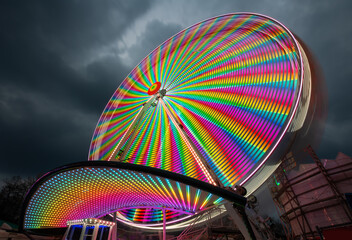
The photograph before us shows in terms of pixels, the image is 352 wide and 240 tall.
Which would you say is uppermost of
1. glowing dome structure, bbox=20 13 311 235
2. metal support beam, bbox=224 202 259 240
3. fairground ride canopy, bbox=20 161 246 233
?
glowing dome structure, bbox=20 13 311 235

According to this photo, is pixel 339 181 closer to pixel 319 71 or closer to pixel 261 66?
pixel 319 71

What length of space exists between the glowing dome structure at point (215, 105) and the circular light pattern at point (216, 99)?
81mm

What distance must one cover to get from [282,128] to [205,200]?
6781 millimetres

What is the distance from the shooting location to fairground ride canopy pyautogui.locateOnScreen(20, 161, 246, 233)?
8.72 m

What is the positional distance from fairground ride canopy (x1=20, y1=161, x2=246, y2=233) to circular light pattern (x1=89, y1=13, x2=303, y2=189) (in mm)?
2244

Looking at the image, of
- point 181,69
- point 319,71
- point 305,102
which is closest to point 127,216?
point 181,69

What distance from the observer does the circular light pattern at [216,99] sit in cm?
1340

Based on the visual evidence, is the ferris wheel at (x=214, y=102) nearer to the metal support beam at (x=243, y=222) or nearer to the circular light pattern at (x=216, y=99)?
the circular light pattern at (x=216, y=99)

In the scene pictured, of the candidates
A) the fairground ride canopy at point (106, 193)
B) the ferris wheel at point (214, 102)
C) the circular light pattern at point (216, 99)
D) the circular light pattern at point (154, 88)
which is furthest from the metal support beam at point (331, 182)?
the circular light pattern at point (154, 88)

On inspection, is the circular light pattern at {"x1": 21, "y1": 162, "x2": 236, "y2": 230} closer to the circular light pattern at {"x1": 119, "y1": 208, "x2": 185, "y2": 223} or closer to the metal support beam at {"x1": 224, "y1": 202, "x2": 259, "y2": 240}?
the metal support beam at {"x1": 224, "y1": 202, "x2": 259, "y2": 240}

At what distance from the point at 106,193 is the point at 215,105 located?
37.8 feet

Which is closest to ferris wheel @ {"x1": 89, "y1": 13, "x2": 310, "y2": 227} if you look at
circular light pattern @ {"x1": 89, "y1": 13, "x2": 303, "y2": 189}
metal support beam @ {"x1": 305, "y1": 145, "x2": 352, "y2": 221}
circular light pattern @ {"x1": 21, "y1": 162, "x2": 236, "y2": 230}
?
circular light pattern @ {"x1": 89, "y1": 13, "x2": 303, "y2": 189}

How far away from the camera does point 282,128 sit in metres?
12.2

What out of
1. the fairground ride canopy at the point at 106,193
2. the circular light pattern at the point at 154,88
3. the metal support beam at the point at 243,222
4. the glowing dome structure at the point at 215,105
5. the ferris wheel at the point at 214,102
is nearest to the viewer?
the metal support beam at the point at 243,222
